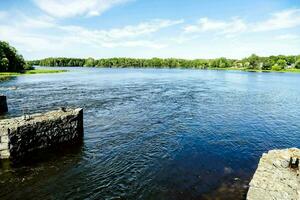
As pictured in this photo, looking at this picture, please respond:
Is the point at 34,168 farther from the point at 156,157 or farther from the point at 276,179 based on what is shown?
the point at 276,179

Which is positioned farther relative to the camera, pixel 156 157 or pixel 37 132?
pixel 37 132

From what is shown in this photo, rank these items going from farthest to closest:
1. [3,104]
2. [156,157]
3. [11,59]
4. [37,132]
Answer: [11,59]
[3,104]
[37,132]
[156,157]

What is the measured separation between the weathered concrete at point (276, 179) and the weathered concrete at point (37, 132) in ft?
50.6

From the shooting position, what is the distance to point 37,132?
1919cm

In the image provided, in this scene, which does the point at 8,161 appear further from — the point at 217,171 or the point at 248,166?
the point at 248,166

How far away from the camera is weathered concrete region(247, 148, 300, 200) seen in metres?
10.9

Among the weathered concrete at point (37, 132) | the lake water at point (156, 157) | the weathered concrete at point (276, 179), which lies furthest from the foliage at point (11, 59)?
the weathered concrete at point (276, 179)

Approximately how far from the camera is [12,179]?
15.0m

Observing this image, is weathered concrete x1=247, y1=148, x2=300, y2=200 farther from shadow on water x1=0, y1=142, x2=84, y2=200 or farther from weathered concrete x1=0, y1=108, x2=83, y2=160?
weathered concrete x1=0, y1=108, x2=83, y2=160

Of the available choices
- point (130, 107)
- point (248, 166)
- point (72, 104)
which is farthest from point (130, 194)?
point (72, 104)

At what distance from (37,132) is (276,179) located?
16985mm

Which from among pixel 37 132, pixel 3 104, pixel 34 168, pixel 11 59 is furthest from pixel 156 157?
pixel 11 59

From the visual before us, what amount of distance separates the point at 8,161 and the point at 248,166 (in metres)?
17.4

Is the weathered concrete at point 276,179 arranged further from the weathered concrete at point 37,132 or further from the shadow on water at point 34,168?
the weathered concrete at point 37,132
